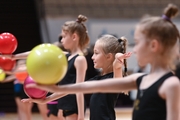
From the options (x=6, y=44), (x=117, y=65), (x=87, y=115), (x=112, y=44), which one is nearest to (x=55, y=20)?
(x=87, y=115)

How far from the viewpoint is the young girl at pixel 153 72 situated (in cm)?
179

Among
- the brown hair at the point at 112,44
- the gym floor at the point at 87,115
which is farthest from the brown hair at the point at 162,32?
the gym floor at the point at 87,115

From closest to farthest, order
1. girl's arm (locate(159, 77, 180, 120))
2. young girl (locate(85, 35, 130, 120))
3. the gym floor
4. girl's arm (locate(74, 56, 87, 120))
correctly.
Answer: girl's arm (locate(159, 77, 180, 120)) < young girl (locate(85, 35, 130, 120)) < girl's arm (locate(74, 56, 87, 120)) < the gym floor

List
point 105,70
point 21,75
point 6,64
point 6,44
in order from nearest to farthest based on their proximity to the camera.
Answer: point 105,70 → point 6,44 → point 6,64 → point 21,75

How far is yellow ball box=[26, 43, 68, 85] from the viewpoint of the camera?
177 centimetres

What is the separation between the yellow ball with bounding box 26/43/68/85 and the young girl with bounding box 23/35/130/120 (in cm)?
91

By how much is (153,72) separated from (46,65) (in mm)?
556

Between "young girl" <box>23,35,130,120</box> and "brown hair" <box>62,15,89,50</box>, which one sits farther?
"brown hair" <box>62,15,89,50</box>

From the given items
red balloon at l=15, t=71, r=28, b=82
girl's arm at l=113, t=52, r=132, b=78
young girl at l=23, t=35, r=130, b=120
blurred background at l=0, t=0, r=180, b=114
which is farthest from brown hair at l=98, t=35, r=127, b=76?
blurred background at l=0, t=0, r=180, b=114

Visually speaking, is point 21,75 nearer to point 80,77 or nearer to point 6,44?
point 6,44

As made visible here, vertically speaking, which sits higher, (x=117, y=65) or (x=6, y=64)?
(x=117, y=65)

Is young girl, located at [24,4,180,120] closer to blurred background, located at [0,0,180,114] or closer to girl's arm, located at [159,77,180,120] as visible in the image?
girl's arm, located at [159,77,180,120]

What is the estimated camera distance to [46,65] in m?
1.77

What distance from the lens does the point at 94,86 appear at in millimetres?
1874
